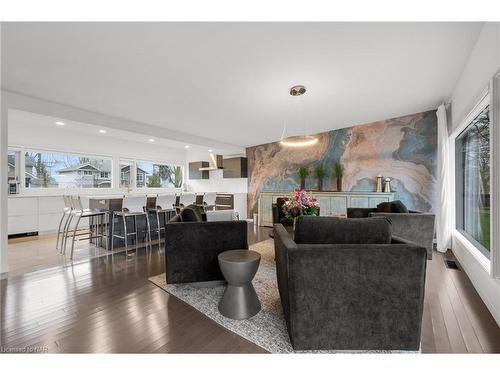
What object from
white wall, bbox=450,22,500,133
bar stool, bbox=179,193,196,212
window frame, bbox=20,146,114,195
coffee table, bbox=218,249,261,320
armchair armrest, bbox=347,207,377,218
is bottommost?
coffee table, bbox=218,249,261,320

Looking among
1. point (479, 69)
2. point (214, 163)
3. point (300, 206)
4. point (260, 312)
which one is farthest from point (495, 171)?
point (214, 163)

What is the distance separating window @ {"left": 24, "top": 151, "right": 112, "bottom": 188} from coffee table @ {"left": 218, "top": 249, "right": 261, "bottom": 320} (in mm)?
5807

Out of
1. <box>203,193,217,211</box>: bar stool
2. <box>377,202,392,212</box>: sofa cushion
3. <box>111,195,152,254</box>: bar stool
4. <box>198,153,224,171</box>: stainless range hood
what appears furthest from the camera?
<box>198,153,224,171</box>: stainless range hood

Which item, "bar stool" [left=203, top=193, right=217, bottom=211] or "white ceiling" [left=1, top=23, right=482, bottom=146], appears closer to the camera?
"white ceiling" [left=1, top=23, right=482, bottom=146]

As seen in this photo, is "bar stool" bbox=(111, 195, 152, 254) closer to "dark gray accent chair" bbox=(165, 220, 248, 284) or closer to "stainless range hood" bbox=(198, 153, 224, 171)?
"dark gray accent chair" bbox=(165, 220, 248, 284)

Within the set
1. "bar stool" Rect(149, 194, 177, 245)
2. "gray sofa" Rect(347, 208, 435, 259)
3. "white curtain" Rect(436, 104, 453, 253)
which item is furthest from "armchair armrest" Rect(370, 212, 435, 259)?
"bar stool" Rect(149, 194, 177, 245)

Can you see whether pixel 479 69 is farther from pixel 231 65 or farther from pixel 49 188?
pixel 49 188

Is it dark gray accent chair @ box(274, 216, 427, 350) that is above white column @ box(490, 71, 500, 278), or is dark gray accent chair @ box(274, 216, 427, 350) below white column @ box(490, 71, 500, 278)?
below

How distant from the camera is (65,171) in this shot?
580 centimetres

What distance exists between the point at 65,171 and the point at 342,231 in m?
6.85

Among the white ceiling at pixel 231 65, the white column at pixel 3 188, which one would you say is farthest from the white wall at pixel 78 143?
the white ceiling at pixel 231 65

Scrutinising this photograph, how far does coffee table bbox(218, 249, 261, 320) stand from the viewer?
78.9 inches
